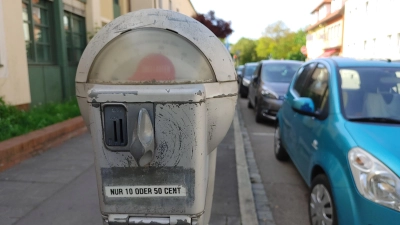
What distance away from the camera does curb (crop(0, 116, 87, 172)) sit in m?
4.12

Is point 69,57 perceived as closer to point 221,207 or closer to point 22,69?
point 22,69

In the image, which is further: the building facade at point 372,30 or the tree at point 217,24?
the building facade at point 372,30

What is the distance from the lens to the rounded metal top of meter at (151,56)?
5.34 feet

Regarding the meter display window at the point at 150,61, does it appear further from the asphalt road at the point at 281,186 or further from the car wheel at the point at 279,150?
the car wheel at the point at 279,150

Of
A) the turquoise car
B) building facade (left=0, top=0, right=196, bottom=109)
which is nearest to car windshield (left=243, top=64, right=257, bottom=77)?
building facade (left=0, top=0, right=196, bottom=109)

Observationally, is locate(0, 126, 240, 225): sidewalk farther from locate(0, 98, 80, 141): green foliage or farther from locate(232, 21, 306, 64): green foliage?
locate(232, 21, 306, 64): green foliage

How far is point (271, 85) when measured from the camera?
8.22m

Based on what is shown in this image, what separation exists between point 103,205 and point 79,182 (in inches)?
95.5

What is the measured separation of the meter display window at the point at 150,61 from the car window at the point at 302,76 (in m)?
2.96

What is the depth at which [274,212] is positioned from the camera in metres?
3.47

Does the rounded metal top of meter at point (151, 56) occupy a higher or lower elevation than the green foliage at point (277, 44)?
lower

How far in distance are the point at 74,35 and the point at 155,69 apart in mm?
8026

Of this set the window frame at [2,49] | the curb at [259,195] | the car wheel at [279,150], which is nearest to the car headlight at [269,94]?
the curb at [259,195]

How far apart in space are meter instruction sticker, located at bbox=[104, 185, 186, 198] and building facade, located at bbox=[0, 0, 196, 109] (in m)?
4.70
